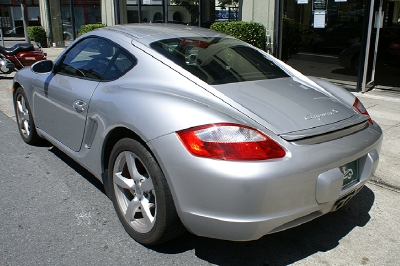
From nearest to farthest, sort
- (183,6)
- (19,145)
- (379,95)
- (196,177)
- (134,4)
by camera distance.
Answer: (196,177), (19,145), (379,95), (183,6), (134,4)

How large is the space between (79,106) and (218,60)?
1.19 m

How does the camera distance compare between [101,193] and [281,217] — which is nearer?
[281,217]

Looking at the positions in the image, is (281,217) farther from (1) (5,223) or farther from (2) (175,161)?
(1) (5,223)

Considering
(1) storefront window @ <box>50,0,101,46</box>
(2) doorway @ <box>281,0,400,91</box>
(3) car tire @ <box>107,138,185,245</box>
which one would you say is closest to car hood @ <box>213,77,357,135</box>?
(3) car tire @ <box>107,138,185,245</box>

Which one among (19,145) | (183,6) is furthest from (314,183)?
(183,6)

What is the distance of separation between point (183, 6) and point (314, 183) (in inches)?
459

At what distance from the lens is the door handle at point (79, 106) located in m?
3.21

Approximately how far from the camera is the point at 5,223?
314 centimetres

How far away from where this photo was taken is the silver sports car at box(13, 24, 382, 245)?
7.41 ft

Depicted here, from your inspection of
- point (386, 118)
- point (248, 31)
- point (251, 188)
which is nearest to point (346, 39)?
point (248, 31)

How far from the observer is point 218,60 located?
10.4 feet

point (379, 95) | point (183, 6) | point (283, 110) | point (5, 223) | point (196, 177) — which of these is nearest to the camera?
point (196, 177)

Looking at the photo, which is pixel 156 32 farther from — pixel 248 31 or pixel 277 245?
pixel 248 31

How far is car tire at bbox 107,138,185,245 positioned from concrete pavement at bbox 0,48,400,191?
2.38 m
